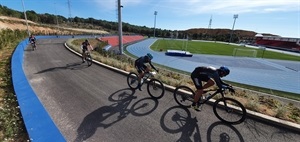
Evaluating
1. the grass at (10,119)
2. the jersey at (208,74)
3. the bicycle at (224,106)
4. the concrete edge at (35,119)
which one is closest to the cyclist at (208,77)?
the jersey at (208,74)

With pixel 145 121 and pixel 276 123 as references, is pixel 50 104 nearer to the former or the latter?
pixel 145 121

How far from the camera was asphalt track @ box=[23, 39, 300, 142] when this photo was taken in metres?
3.99

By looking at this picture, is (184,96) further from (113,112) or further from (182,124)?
(113,112)

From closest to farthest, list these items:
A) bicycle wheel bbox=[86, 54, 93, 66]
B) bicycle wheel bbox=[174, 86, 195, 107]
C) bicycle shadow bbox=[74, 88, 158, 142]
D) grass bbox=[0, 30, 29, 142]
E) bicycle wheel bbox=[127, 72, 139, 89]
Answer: grass bbox=[0, 30, 29, 142] < bicycle shadow bbox=[74, 88, 158, 142] < bicycle wheel bbox=[174, 86, 195, 107] < bicycle wheel bbox=[127, 72, 139, 89] < bicycle wheel bbox=[86, 54, 93, 66]

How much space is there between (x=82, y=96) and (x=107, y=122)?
2.18 metres

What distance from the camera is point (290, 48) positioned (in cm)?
5903

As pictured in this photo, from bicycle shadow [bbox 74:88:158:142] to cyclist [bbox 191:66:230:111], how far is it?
151cm

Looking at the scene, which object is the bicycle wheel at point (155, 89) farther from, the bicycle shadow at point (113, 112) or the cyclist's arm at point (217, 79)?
the cyclist's arm at point (217, 79)

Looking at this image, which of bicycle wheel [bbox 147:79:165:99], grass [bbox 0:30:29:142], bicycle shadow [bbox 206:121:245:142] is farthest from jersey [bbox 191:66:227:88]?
grass [bbox 0:30:29:142]

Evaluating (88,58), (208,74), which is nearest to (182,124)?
(208,74)

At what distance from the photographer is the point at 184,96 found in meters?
5.48

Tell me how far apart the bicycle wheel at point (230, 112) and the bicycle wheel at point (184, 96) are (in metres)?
0.86

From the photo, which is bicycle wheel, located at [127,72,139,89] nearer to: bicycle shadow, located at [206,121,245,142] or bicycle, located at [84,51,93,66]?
bicycle shadow, located at [206,121,245,142]

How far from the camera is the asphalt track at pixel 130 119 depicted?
3.99 m
